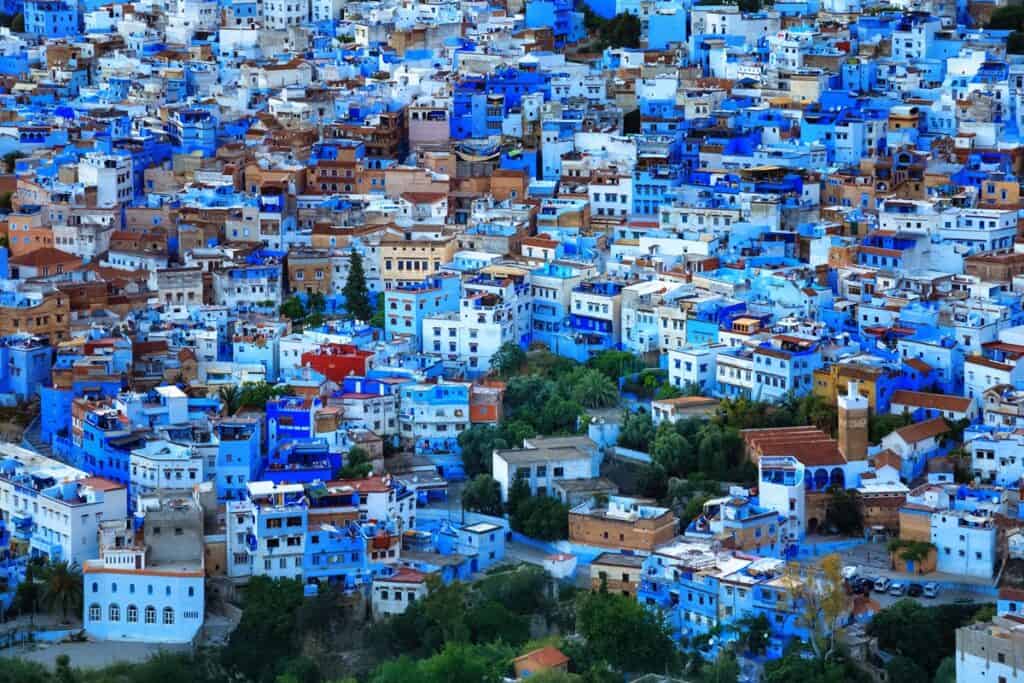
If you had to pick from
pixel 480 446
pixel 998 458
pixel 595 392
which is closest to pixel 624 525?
pixel 480 446

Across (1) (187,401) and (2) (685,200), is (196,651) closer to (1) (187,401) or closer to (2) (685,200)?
(1) (187,401)

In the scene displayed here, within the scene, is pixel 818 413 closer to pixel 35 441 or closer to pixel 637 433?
pixel 637 433

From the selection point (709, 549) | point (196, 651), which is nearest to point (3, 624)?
point (196, 651)

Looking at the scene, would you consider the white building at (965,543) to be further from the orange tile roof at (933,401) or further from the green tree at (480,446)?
→ the green tree at (480,446)

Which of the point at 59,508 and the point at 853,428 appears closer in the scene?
the point at 59,508

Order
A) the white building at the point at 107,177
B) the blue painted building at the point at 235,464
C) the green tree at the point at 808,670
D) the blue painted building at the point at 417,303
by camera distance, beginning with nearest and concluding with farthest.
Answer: the green tree at the point at 808,670 < the blue painted building at the point at 235,464 < the blue painted building at the point at 417,303 < the white building at the point at 107,177

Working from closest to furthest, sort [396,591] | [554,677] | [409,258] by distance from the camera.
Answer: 1. [554,677]
2. [396,591]
3. [409,258]

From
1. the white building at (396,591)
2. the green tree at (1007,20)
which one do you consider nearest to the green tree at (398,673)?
the white building at (396,591)
